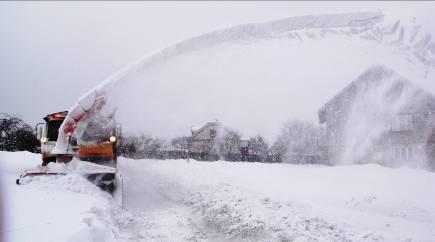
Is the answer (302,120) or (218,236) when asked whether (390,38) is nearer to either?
(218,236)

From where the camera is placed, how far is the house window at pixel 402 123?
25.6m

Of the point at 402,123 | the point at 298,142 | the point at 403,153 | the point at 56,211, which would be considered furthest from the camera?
the point at 298,142

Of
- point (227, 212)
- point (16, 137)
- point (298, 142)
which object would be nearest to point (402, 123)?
point (298, 142)

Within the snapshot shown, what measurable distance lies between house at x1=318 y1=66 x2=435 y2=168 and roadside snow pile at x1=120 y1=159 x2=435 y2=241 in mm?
7808

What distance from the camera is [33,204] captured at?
848 centimetres

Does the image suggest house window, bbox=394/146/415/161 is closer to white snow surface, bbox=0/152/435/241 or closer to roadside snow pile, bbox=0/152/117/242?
white snow surface, bbox=0/152/435/241

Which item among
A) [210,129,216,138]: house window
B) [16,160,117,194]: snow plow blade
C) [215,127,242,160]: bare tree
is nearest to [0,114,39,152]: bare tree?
[215,127,242,160]: bare tree

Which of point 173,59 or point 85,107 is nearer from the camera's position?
point 85,107

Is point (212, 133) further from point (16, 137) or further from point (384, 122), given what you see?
point (384, 122)

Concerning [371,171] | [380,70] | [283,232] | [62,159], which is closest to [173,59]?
[62,159]

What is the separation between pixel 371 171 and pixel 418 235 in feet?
38.1

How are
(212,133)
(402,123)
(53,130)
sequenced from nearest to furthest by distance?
1. (53,130)
2. (402,123)
3. (212,133)

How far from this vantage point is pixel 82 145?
12727mm

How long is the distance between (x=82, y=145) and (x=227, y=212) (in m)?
4.83
